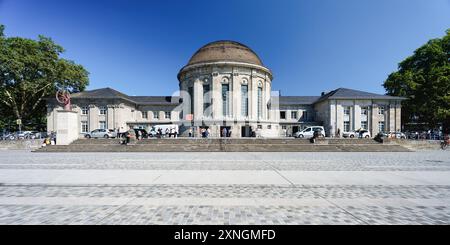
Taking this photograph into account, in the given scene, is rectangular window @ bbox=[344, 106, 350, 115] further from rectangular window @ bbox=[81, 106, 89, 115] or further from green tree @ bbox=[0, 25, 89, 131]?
green tree @ bbox=[0, 25, 89, 131]

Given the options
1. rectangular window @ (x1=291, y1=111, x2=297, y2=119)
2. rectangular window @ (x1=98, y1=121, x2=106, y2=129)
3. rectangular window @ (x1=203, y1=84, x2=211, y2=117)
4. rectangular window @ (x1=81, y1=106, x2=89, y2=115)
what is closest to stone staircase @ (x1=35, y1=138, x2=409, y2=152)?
rectangular window @ (x1=203, y1=84, x2=211, y2=117)

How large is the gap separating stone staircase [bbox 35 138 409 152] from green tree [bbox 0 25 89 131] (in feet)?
70.0

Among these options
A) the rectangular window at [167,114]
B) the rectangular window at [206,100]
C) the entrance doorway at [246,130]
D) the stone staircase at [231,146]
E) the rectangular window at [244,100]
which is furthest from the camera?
the rectangular window at [167,114]

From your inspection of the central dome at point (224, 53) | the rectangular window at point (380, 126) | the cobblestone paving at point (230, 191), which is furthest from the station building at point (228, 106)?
the cobblestone paving at point (230, 191)

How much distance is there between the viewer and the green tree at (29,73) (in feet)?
107

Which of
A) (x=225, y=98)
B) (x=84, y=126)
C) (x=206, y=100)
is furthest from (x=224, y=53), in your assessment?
(x=84, y=126)

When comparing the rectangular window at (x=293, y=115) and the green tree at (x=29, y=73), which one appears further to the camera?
the rectangular window at (x=293, y=115)

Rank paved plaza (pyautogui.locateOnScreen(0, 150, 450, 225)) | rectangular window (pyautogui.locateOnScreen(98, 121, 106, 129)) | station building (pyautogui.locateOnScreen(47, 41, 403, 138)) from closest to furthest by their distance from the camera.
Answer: paved plaza (pyautogui.locateOnScreen(0, 150, 450, 225)) < station building (pyautogui.locateOnScreen(47, 41, 403, 138)) < rectangular window (pyautogui.locateOnScreen(98, 121, 106, 129))

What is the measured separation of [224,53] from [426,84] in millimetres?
35690

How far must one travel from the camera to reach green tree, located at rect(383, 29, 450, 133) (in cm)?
3319

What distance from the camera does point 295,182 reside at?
6875 millimetres

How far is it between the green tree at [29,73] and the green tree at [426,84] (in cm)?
6385

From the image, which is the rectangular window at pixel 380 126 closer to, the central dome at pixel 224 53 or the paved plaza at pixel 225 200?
the central dome at pixel 224 53

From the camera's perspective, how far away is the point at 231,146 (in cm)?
2203
